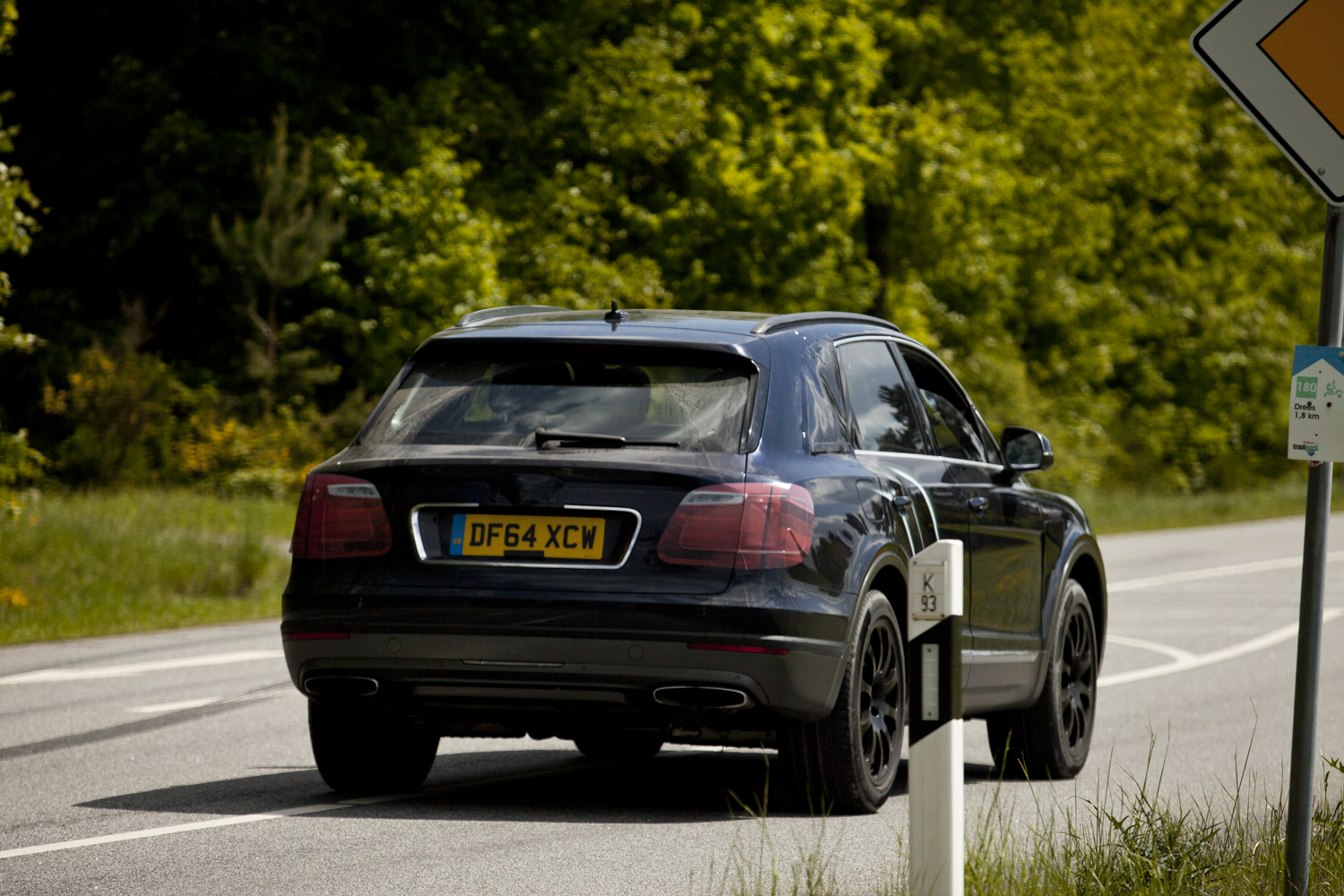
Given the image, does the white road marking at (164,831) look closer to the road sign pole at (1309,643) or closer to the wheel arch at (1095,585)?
the road sign pole at (1309,643)

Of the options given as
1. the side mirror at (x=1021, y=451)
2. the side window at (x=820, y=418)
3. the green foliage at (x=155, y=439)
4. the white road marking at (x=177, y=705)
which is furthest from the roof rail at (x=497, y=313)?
the green foliage at (x=155, y=439)

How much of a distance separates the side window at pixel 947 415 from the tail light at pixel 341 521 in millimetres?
2477

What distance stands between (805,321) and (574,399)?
1086 millimetres

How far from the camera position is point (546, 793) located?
725 cm

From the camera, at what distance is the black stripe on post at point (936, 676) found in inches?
163

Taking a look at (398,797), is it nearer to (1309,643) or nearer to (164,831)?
(164,831)

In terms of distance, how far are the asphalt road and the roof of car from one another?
1.77m

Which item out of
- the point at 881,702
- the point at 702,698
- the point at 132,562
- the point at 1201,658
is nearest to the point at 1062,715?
the point at 881,702

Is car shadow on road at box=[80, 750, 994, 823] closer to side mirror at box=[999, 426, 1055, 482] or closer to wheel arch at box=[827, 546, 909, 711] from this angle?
wheel arch at box=[827, 546, 909, 711]

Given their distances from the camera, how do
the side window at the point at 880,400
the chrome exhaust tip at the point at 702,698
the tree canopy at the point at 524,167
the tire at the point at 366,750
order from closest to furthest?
1. the chrome exhaust tip at the point at 702,698
2. the tire at the point at 366,750
3. the side window at the point at 880,400
4. the tree canopy at the point at 524,167

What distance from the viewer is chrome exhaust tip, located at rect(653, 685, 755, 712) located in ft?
19.8

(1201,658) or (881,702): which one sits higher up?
(881,702)

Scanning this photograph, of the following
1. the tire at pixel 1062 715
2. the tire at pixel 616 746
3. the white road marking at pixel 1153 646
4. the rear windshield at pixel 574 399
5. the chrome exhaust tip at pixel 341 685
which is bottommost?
the white road marking at pixel 1153 646

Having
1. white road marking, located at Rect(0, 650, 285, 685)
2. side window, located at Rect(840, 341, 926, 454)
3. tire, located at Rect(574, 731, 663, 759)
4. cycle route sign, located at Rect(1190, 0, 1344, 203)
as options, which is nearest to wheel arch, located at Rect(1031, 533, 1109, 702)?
side window, located at Rect(840, 341, 926, 454)
